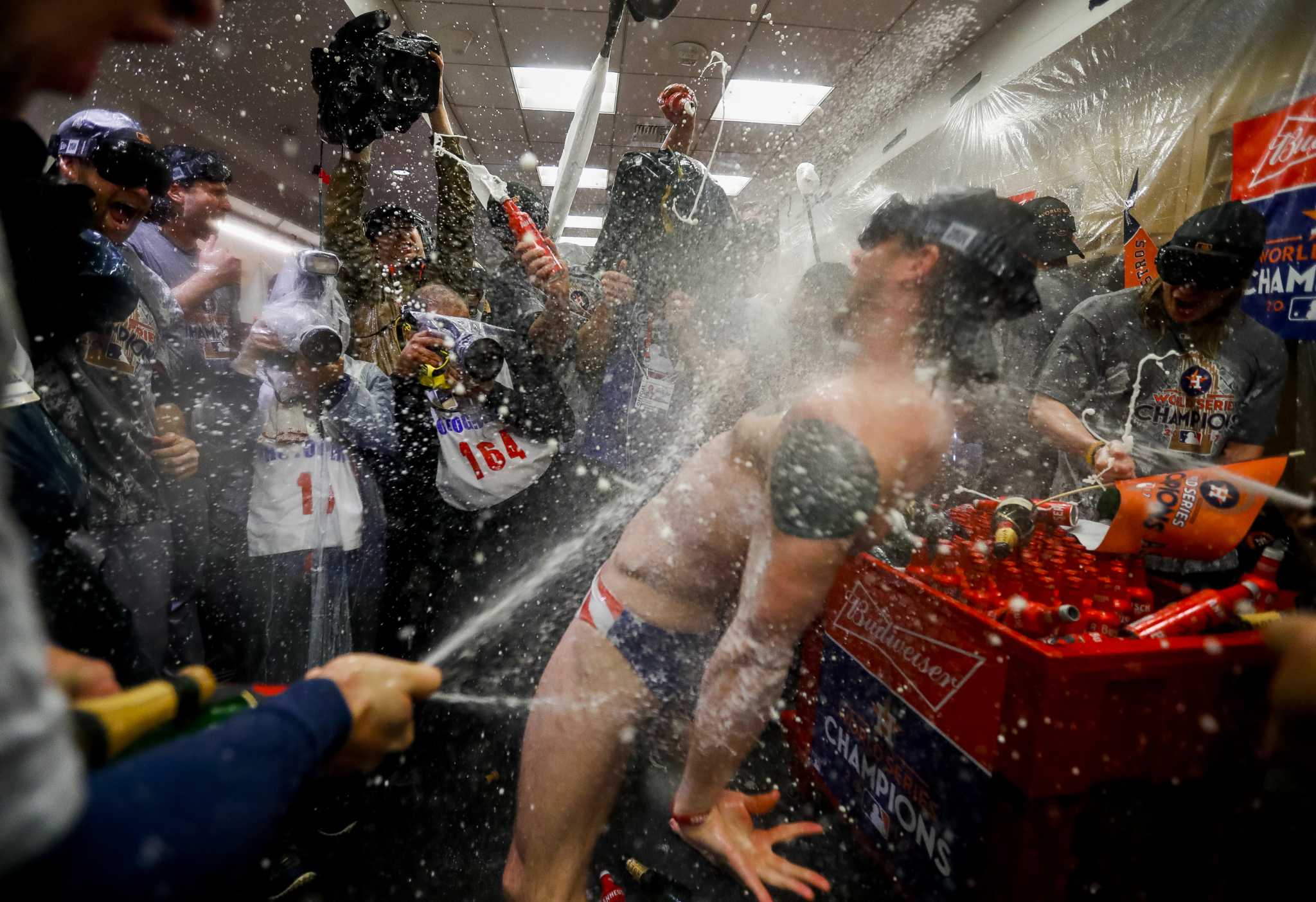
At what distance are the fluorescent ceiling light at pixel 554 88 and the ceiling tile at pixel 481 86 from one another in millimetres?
71

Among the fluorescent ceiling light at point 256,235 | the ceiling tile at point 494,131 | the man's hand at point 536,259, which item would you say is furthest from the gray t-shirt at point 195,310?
the fluorescent ceiling light at point 256,235

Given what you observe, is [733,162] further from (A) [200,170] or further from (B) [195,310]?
(B) [195,310]

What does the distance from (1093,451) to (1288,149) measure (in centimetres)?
173

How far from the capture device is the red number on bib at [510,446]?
2.53 metres

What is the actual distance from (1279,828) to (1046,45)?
463 cm

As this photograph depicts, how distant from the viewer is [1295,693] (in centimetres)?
80

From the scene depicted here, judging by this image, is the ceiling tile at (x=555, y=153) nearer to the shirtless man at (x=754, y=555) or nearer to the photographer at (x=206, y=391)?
the photographer at (x=206, y=391)

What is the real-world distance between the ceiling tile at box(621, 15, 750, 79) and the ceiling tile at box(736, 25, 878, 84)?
0.14 metres

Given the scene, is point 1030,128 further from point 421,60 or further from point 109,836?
point 109,836

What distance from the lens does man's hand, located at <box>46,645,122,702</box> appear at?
682mm

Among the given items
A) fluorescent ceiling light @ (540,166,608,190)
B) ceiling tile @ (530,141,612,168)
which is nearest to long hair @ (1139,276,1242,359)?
ceiling tile @ (530,141,612,168)

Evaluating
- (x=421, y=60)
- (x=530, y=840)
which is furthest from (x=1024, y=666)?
(x=421, y=60)

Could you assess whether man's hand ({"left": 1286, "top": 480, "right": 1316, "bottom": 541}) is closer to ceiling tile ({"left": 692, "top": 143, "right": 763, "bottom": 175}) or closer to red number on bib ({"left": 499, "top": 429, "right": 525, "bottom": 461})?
red number on bib ({"left": 499, "top": 429, "right": 525, "bottom": 461})

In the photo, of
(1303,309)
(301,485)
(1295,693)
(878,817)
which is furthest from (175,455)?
(1303,309)
